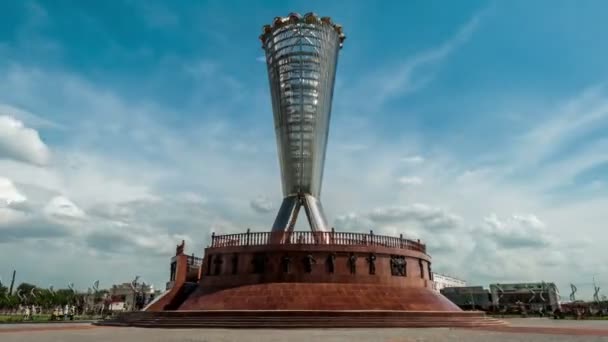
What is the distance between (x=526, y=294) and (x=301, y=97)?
4833 centimetres

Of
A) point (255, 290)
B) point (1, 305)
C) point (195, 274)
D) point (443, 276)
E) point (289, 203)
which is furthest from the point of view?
point (443, 276)

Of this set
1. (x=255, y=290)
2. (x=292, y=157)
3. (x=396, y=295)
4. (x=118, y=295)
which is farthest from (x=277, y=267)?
(x=118, y=295)

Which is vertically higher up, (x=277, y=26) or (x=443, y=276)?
(x=277, y=26)

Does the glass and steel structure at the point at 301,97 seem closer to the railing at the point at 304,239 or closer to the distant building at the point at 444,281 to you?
the railing at the point at 304,239

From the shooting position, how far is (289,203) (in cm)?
2620

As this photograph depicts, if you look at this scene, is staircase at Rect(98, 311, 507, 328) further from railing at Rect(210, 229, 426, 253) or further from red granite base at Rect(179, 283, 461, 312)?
railing at Rect(210, 229, 426, 253)

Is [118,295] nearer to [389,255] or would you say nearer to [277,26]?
[277,26]

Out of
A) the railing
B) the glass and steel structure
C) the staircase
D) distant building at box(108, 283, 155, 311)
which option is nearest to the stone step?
the staircase

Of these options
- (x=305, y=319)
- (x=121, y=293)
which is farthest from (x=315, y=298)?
(x=121, y=293)

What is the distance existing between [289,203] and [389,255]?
8.62 meters

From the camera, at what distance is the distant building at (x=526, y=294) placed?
56.6 m

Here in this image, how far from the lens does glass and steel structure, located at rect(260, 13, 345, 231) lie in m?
26.7

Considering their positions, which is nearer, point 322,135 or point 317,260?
point 317,260

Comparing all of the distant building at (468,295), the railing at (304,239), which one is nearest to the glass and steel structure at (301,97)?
the railing at (304,239)
